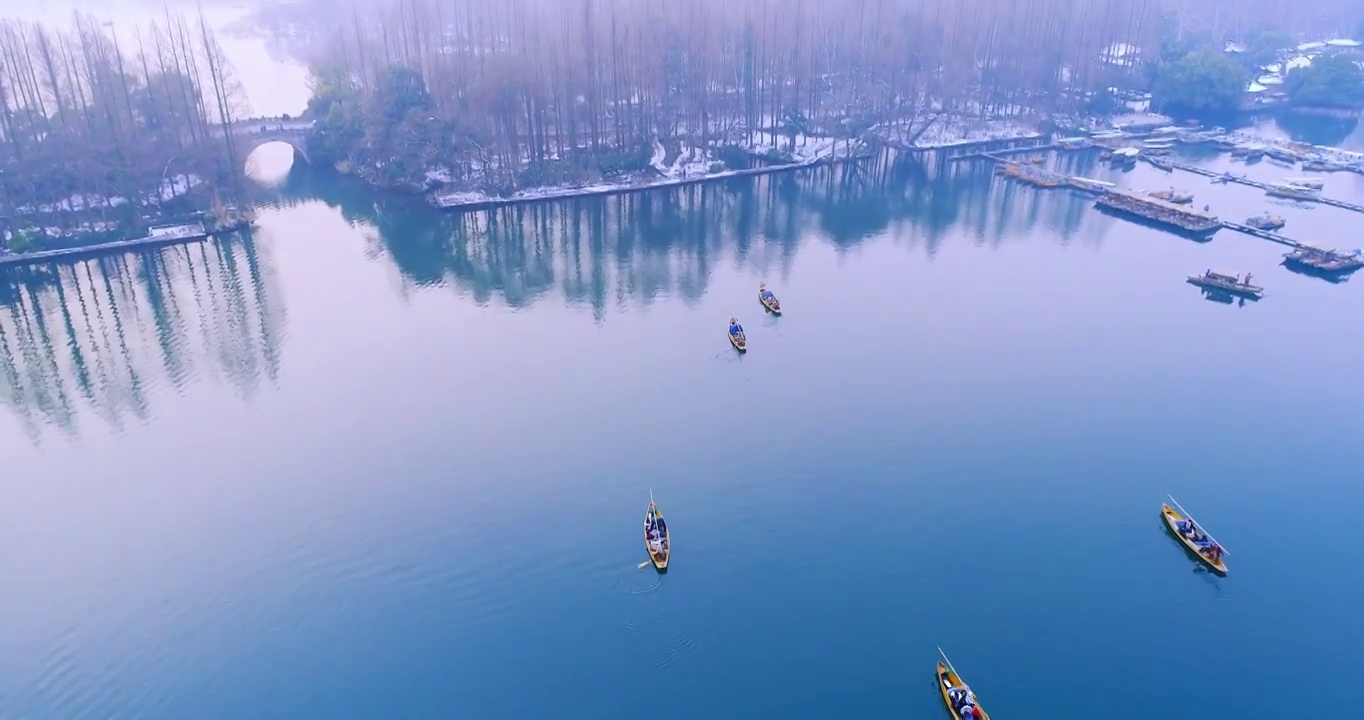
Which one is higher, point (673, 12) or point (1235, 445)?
point (673, 12)

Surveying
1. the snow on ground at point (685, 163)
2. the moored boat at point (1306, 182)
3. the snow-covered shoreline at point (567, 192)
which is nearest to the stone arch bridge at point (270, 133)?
the snow-covered shoreline at point (567, 192)

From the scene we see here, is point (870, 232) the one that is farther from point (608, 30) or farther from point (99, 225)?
point (99, 225)

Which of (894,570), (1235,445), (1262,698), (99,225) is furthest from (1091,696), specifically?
(99,225)

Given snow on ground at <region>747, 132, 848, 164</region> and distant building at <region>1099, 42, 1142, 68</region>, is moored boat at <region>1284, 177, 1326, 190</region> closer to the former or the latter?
distant building at <region>1099, 42, 1142, 68</region>

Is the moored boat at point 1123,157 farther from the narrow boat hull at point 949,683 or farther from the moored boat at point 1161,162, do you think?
the narrow boat hull at point 949,683

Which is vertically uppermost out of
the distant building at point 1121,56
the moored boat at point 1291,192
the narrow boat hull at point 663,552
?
the distant building at point 1121,56

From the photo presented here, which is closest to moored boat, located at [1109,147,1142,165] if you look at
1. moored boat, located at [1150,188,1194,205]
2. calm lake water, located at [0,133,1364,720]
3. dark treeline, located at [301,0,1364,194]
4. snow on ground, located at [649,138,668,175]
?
moored boat, located at [1150,188,1194,205]
